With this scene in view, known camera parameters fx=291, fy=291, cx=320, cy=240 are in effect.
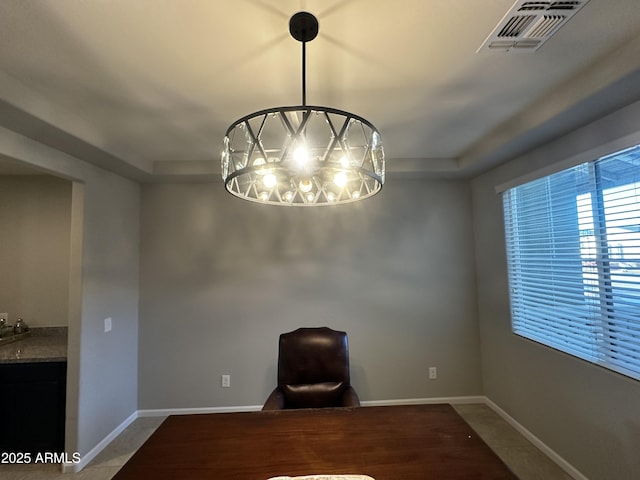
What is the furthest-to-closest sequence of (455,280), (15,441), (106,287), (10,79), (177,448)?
1. (455,280)
2. (106,287)
3. (15,441)
4. (10,79)
5. (177,448)

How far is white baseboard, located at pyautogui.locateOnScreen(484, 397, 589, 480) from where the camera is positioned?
6.86ft

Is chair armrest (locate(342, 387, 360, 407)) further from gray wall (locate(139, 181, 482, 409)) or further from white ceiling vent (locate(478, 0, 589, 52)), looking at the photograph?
white ceiling vent (locate(478, 0, 589, 52))

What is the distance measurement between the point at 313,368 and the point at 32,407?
2213mm

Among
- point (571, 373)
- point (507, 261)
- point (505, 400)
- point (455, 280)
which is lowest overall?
point (505, 400)

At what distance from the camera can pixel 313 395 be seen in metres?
2.21

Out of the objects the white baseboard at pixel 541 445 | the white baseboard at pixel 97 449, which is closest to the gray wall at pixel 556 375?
the white baseboard at pixel 541 445

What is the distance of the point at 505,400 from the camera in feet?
9.37

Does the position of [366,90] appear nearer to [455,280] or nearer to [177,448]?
[177,448]

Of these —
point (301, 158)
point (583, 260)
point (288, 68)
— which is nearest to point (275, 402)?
point (301, 158)

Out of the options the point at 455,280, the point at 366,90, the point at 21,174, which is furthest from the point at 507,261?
the point at 21,174

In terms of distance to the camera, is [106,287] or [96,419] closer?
[96,419]

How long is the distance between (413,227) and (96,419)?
11.4 ft

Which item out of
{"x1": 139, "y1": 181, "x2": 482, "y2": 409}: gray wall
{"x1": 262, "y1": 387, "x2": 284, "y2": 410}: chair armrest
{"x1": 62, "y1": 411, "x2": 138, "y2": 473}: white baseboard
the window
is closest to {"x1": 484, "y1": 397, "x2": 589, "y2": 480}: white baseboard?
{"x1": 139, "y1": 181, "x2": 482, "y2": 409}: gray wall

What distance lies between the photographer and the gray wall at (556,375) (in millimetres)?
1748
